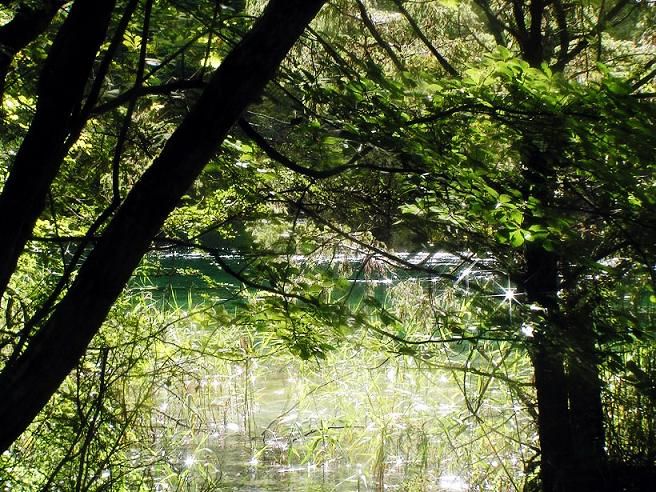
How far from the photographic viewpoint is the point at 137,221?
1.40 m

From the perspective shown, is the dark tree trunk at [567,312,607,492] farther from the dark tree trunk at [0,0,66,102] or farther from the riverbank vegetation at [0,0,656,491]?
the dark tree trunk at [0,0,66,102]

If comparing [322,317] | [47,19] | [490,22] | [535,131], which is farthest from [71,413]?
[490,22]

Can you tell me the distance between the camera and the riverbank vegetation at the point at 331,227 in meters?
1.59

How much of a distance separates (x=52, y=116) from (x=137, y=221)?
390 millimetres

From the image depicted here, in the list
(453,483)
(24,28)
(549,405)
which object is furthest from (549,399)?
(24,28)

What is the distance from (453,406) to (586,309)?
6.41 ft

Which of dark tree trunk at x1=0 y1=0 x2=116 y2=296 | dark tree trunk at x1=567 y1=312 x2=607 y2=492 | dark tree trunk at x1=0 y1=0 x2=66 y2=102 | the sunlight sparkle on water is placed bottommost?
the sunlight sparkle on water

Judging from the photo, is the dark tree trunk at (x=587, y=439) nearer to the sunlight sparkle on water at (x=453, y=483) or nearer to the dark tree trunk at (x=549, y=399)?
the dark tree trunk at (x=549, y=399)

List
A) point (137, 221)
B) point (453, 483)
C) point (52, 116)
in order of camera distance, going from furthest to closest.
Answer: point (453, 483) < point (52, 116) < point (137, 221)

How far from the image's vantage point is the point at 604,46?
14.5ft

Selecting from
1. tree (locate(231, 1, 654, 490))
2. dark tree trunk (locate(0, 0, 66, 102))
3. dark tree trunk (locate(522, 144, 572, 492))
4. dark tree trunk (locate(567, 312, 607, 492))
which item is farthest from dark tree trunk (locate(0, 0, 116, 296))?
dark tree trunk (locate(567, 312, 607, 492))

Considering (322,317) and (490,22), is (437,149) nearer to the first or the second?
(322,317)

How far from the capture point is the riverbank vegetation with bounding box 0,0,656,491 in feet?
5.23

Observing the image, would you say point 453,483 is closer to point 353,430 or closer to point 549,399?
point 353,430
